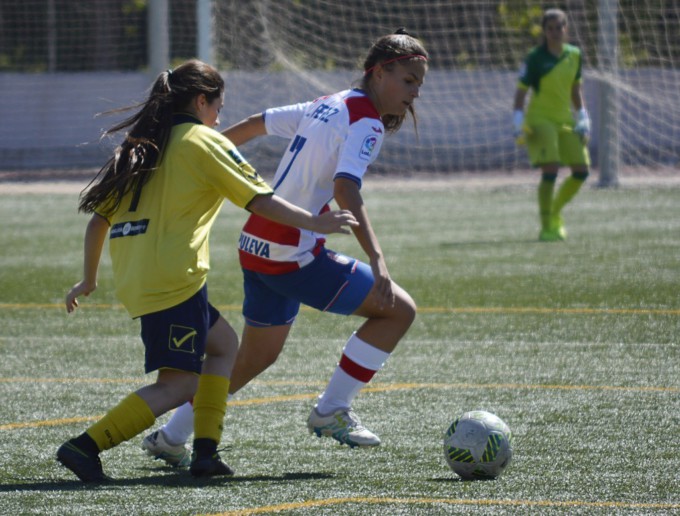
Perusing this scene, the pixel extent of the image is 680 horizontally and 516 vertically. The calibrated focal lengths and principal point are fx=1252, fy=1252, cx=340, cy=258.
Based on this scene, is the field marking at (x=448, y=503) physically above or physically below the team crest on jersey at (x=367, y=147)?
below

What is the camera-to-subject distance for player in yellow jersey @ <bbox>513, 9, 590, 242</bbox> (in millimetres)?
13172

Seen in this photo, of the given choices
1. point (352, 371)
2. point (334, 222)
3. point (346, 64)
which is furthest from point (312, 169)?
point (346, 64)

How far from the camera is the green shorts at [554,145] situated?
43.4 ft

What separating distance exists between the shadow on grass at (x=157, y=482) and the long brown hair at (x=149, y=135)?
3.26 ft

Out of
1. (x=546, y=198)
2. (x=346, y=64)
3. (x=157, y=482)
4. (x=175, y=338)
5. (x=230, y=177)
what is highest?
(x=230, y=177)

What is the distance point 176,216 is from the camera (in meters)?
4.53

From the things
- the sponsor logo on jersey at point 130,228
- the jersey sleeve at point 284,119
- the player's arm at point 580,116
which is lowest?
the player's arm at point 580,116

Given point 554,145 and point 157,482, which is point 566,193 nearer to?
point 554,145

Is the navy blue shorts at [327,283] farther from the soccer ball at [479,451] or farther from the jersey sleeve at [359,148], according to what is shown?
the soccer ball at [479,451]

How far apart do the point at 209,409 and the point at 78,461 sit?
20.8 inches

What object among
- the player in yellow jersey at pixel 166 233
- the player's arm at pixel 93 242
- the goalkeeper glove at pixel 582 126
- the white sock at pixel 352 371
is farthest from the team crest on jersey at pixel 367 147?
the goalkeeper glove at pixel 582 126

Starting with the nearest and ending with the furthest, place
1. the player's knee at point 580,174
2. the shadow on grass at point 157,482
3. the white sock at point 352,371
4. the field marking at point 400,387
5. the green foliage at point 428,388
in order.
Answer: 1. the green foliage at point 428,388
2. the shadow on grass at point 157,482
3. the white sock at point 352,371
4. the field marking at point 400,387
5. the player's knee at point 580,174

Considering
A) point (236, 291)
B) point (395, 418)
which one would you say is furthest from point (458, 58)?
point (395, 418)

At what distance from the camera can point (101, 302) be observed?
9727 mm
